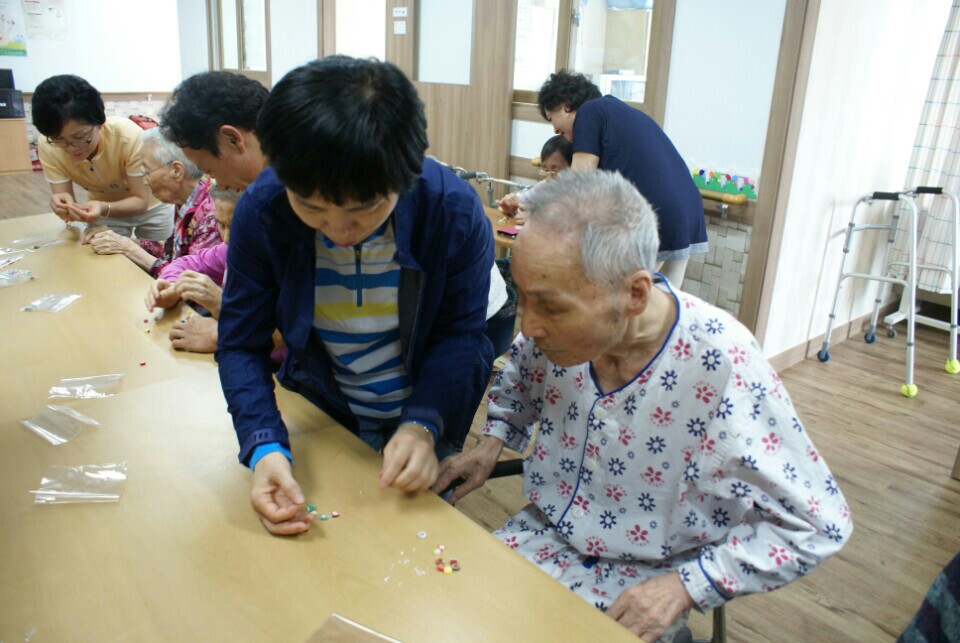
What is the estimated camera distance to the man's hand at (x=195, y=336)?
65.0 inches

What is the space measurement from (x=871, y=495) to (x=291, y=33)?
644 centimetres

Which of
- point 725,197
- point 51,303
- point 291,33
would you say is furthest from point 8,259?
point 291,33

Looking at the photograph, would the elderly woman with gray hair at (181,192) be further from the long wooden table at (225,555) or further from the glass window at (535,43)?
the glass window at (535,43)

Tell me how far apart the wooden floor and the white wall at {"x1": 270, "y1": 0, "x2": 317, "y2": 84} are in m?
5.00

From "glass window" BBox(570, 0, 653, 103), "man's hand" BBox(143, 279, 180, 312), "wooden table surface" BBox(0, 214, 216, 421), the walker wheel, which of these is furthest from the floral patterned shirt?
the walker wheel

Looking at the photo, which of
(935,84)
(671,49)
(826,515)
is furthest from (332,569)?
(935,84)

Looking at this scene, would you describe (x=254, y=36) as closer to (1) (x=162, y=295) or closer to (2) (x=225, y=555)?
(1) (x=162, y=295)

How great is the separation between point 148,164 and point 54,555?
5.27ft

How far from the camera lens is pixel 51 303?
1.96m

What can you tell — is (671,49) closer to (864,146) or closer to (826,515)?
(864,146)

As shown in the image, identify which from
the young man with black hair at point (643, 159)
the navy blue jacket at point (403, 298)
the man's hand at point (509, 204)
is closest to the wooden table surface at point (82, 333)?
the navy blue jacket at point (403, 298)

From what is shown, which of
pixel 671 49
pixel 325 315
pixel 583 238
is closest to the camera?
pixel 583 238

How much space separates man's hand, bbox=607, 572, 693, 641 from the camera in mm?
1024

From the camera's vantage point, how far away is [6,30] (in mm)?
7613
